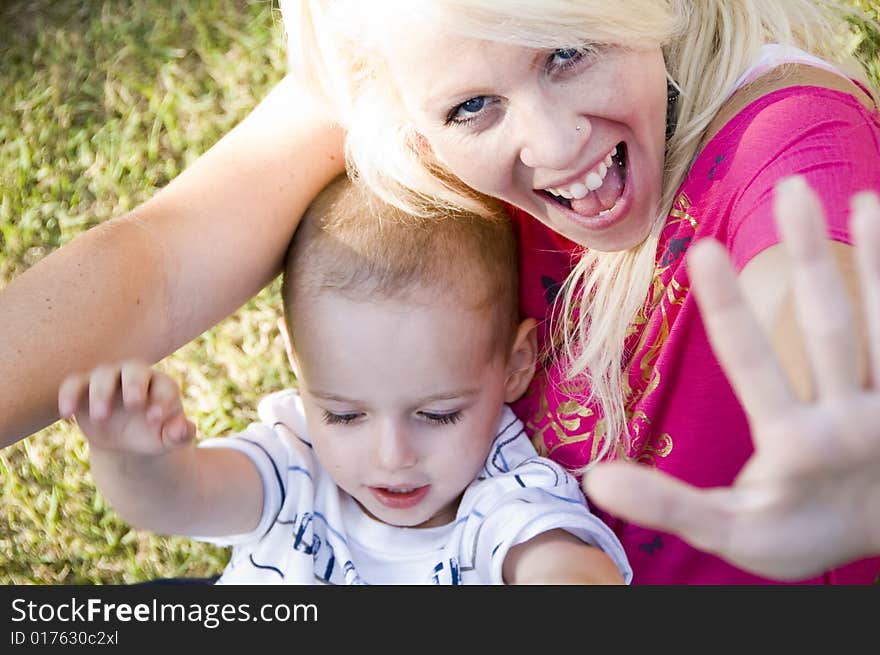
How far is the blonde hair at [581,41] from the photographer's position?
134 cm

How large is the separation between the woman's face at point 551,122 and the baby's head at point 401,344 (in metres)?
0.18

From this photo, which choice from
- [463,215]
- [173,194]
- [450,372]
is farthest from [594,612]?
[173,194]

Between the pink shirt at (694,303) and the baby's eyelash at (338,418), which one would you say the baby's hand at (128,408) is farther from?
the pink shirt at (694,303)

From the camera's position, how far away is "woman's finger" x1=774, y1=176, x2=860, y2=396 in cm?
82

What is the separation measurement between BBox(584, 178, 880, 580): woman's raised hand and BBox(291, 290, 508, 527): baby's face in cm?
81

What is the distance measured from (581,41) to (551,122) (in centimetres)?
11

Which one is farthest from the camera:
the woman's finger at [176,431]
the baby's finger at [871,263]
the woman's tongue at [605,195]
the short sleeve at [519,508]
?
the short sleeve at [519,508]

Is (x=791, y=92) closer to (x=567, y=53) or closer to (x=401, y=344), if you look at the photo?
(x=567, y=53)

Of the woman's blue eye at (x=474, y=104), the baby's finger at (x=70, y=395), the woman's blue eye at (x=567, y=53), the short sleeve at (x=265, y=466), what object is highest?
the woman's blue eye at (x=567, y=53)

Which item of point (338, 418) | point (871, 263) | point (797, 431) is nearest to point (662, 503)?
point (797, 431)

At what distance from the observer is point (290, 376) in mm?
2697

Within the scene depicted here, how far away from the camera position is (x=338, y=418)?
5.69ft

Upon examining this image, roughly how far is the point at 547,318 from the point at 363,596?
604 millimetres

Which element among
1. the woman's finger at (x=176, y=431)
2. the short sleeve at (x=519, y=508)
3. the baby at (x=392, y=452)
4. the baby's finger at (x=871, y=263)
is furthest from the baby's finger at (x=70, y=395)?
the baby's finger at (x=871, y=263)
